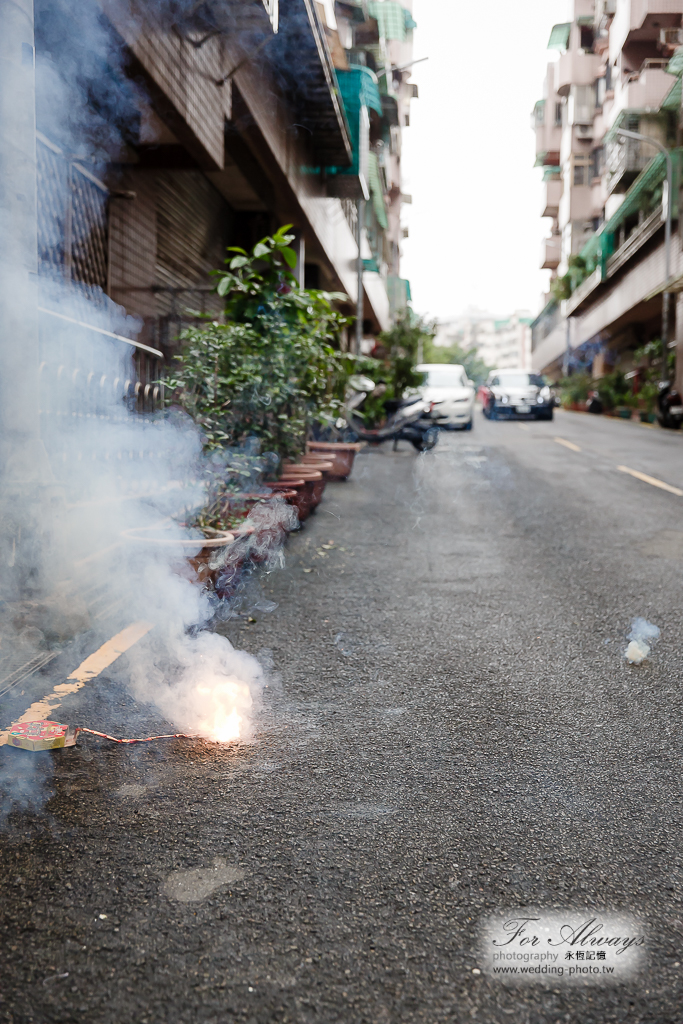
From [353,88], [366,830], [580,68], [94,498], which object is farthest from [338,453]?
[580,68]

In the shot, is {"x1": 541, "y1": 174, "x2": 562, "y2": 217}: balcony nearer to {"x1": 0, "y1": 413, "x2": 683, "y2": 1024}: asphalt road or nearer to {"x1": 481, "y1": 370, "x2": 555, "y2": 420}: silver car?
{"x1": 481, "y1": 370, "x2": 555, "y2": 420}: silver car

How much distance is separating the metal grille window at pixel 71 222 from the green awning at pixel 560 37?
4645cm

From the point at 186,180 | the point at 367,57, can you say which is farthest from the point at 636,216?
the point at 186,180

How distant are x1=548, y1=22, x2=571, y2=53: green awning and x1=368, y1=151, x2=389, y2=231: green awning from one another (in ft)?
78.9

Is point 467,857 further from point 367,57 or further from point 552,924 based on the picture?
point 367,57

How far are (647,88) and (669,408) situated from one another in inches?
506

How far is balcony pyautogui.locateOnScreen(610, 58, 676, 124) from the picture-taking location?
28109 mm

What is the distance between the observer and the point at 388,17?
2675cm

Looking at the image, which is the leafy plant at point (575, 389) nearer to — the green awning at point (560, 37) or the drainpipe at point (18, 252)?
the green awning at point (560, 37)

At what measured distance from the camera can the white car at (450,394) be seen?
20.1 meters

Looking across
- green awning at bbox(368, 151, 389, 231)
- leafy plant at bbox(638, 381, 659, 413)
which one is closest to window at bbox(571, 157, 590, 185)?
green awning at bbox(368, 151, 389, 231)

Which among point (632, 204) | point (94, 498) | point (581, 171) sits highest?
point (581, 171)

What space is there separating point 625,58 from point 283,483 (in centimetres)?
2939

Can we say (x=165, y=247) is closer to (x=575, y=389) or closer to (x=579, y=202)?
(x=575, y=389)
